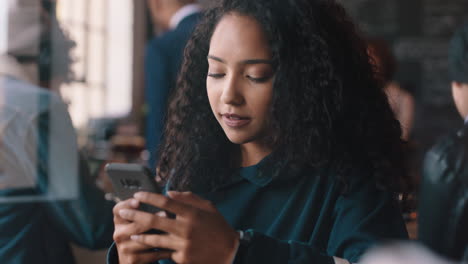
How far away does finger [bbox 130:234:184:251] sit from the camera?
0.64 meters

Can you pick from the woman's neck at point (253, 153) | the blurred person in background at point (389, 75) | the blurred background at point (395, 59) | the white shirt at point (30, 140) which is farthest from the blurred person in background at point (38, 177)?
the blurred background at point (395, 59)

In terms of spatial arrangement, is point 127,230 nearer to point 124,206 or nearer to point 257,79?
point 124,206

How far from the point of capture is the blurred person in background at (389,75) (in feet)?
2.97

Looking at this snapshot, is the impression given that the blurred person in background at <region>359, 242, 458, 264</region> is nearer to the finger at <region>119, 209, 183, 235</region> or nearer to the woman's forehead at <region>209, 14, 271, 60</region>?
the finger at <region>119, 209, 183, 235</region>

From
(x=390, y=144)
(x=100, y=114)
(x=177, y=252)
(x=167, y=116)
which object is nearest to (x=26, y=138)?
(x=167, y=116)

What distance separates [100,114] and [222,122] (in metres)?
4.38

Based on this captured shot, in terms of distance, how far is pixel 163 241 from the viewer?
2.11 ft

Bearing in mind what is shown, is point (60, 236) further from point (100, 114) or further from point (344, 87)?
point (100, 114)

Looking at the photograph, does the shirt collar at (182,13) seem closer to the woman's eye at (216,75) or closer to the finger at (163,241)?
the woman's eye at (216,75)

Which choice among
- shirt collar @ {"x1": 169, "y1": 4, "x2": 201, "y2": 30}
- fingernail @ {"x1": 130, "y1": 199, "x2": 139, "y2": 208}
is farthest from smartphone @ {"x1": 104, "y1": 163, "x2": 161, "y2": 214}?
shirt collar @ {"x1": 169, "y1": 4, "x2": 201, "y2": 30}

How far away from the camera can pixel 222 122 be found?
0.83m

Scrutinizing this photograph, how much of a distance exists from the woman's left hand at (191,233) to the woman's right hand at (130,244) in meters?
0.03

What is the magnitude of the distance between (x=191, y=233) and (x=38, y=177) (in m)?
0.70

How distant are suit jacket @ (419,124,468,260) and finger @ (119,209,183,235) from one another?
50 centimetres
